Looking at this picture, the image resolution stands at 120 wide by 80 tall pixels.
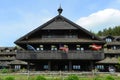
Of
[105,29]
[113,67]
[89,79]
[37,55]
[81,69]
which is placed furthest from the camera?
[105,29]

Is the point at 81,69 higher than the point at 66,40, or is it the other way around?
the point at 66,40

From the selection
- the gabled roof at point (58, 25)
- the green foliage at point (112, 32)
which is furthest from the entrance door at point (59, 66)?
the green foliage at point (112, 32)

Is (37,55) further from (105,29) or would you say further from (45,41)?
(105,29)

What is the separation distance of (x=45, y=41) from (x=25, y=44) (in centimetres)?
330

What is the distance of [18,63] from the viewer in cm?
8444

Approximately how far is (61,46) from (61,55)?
6.13ft

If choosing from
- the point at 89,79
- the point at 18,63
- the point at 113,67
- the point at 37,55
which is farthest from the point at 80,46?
the point at 18,63

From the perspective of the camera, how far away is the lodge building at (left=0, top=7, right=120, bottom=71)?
172 ft

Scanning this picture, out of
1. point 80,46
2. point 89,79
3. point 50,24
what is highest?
point 50,24

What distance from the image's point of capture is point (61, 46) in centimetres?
5381

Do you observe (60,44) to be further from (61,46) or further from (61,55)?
(61,55)

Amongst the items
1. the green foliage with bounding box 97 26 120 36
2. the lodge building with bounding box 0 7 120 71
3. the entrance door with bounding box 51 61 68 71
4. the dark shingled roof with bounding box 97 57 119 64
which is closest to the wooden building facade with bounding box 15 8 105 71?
the lodge building with bounding box 0 7 120 71

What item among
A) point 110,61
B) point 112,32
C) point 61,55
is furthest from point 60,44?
point 112,32

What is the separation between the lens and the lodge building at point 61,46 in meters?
52.3
